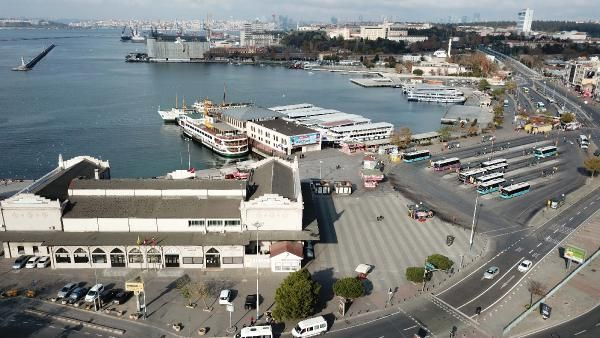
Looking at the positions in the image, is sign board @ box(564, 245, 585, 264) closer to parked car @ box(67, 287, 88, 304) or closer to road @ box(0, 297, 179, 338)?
road @ box(0, 297, 179, 338)

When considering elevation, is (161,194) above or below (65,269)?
above

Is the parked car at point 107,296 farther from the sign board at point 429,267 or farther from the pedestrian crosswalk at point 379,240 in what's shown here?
the sign board at point 429,267

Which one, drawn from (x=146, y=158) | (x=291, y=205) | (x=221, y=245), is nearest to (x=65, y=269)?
(x=221, y=245)

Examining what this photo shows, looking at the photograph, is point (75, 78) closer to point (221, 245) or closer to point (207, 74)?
point (207, 74)

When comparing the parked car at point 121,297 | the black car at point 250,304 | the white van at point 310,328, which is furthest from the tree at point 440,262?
the parked car at point 121,297

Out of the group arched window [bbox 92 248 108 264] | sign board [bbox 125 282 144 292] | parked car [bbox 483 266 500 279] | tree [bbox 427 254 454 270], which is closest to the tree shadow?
tree [bbox 427 254 454 270]

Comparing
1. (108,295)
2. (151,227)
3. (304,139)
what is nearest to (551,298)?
(151,227)

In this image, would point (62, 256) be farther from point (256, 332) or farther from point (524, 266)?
point (524, 266)
